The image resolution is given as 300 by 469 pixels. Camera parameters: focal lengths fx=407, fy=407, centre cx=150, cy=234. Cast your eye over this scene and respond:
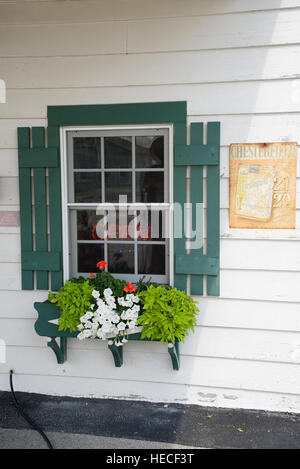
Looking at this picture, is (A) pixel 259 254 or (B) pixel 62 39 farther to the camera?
(B) pixel 62 39

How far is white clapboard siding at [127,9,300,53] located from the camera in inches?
114

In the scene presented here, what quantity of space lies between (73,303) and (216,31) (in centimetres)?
225

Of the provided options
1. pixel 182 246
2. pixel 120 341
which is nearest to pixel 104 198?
pixel 182 246

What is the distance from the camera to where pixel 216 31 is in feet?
9.76

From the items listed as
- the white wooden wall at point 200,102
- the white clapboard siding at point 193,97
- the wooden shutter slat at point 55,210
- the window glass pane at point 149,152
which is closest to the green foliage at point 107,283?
the wooden shutter slat at point 55,210

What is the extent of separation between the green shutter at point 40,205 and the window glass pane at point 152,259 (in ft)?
2.14

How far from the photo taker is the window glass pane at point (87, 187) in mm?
3271

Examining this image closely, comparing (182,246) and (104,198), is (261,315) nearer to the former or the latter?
(182,246)

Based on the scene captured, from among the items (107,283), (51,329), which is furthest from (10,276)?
(107,283)

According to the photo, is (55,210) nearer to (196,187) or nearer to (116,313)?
(116,313)

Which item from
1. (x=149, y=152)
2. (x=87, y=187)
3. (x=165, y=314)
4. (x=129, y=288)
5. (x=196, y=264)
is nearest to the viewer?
(x=165, y=314)

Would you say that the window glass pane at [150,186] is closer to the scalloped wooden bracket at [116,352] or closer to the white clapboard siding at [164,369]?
the scalloped wooden bracket at [116,352]

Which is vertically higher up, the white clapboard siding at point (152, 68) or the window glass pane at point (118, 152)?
the white clapboard siding at point (152, 68)

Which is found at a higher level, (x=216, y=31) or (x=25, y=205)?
(x=216, y=31)
